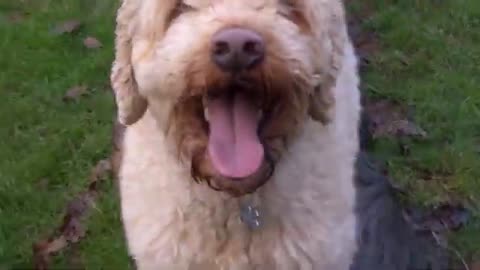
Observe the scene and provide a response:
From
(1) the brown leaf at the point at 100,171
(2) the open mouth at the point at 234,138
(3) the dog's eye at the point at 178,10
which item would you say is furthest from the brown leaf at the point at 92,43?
(2) the open mouth at the point at 234,138

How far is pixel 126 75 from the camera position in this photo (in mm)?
3977

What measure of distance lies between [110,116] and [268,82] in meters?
2.80

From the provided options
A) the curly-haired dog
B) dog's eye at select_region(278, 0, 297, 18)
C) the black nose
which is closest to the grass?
the curly-haired dog

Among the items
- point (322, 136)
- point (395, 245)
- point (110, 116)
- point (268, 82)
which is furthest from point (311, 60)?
point (110, 116)

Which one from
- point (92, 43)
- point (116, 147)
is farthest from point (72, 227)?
point (92, 43)

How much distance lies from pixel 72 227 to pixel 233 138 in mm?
1994

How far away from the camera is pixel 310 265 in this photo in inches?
164

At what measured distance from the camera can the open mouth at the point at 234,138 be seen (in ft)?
12.0

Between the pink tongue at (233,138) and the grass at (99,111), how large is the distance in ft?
5.60

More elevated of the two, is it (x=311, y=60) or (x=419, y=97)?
(x=311, y=60)

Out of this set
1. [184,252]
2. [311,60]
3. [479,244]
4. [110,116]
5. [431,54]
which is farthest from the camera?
[431,54]

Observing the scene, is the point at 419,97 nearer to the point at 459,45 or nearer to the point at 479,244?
the point at 459,45

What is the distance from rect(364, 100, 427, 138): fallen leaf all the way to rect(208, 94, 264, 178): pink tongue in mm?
2341

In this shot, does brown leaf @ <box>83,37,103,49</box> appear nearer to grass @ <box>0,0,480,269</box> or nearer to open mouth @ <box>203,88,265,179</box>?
grass @ <box>0,0,480,269</box>
